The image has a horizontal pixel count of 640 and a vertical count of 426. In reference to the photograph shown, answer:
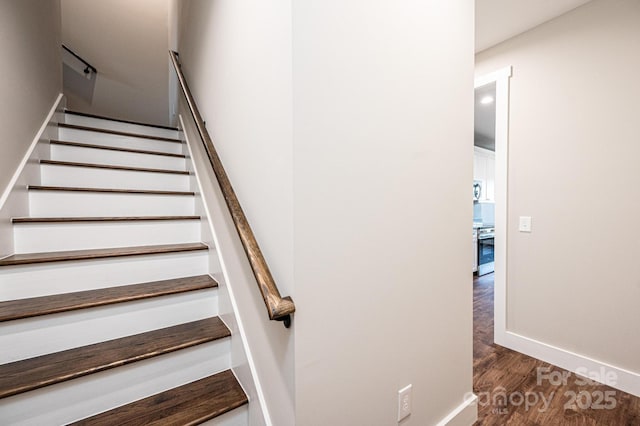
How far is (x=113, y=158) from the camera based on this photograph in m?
2.26

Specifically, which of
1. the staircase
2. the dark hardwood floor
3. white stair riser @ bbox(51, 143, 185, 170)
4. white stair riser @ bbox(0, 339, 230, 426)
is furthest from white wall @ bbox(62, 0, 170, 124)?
the dark hardwood floor

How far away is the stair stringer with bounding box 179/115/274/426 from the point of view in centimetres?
114

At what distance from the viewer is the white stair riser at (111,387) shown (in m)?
0.98

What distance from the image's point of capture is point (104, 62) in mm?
4176

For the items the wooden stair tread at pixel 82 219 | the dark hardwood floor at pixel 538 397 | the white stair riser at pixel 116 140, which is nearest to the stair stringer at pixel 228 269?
the wooden stair tread at pixel 82 219

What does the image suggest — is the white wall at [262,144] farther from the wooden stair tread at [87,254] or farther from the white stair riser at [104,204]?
the white stair riser at [104,204]

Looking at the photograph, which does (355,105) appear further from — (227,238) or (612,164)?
(612,164)

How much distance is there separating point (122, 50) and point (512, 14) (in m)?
4.92

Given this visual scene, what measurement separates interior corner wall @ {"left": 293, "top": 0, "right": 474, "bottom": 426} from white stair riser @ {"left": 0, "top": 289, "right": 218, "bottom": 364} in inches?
35.3

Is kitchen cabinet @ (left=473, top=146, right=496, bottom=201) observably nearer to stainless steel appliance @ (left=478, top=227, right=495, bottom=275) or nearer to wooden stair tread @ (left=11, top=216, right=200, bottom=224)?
stainless steel appliance @ (left=478, top=227, right=495, bottom=275)

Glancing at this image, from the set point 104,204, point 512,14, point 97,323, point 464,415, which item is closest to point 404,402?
point 464,415

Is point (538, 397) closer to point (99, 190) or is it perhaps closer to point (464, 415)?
point (464, 415)

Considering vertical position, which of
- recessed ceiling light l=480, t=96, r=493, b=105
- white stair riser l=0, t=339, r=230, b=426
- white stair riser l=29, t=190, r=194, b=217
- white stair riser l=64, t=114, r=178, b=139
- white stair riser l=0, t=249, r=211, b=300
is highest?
recessed ceiling light l=480, t=96, r=493, b=105

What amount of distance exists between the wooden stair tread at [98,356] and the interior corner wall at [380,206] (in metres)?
0.71
